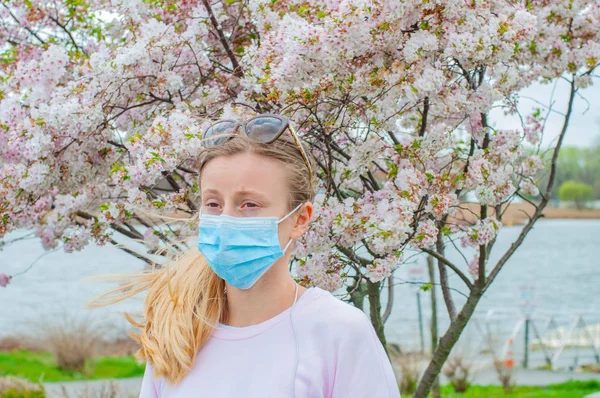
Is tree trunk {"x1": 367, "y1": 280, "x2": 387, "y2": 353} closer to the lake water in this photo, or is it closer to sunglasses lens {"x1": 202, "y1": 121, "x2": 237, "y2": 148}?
sunglasses lens {"x1": 202, "y1": 121, "x2": 237, "y2": 148}

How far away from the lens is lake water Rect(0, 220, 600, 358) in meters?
14.5

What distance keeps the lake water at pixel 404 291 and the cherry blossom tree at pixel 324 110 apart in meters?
6.30

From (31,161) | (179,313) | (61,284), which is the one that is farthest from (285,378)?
(61,284)

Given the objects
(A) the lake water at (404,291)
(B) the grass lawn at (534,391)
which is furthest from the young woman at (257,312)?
(A) the lake water at (404,291)

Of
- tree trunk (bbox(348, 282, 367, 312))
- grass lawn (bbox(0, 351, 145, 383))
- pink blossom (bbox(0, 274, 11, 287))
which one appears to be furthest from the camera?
grass lawn (bbox(0, 351, 145, 383))

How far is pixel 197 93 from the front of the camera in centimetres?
404

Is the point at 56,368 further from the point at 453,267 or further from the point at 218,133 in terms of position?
the point at 218,133

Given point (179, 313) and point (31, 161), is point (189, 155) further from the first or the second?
point (179, 313)

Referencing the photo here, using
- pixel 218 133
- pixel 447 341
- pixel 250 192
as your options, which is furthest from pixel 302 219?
pixel 447 341

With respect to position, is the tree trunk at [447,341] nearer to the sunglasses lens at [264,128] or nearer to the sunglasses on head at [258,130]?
the sunglasses on head at [258,130]

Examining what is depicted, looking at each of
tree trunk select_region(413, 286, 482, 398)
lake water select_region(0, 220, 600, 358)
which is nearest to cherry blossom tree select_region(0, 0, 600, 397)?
tree trunk select_region(413, 286, 482, 398)

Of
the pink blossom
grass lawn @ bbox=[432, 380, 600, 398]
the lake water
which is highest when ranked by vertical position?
the pink blossom

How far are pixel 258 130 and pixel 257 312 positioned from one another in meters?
0.50

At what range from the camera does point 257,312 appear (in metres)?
2.01
